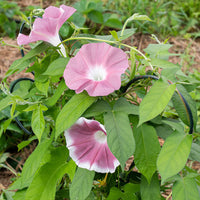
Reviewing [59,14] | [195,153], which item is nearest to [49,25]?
[59,14]

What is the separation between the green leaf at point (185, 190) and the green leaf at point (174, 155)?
137 millimetres

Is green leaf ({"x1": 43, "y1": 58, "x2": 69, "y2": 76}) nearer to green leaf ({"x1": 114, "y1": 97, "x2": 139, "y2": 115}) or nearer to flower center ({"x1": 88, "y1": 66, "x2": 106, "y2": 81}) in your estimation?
flower center ({"x1": 88, "y1": 66, "x2": 106, "y2": 81})

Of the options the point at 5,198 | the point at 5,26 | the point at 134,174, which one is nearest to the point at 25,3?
the point at 5,26

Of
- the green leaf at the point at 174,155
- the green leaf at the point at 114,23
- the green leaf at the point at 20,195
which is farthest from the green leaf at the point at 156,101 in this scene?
the green leaf at the point at 114,23

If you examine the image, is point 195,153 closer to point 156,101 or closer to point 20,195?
point 156,101

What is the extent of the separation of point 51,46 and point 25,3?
2.40 meters

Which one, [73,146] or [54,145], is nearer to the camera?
[73,146]

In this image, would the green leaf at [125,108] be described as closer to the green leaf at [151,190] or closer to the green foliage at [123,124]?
the green foliage at [123,124]

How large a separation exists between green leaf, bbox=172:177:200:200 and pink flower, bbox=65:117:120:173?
17cm

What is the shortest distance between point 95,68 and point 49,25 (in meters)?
0.18

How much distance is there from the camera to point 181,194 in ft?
2.54

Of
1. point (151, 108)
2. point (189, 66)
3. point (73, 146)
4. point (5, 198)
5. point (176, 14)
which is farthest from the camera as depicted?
point (176, 14)

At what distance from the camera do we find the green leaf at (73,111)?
29.2 inches

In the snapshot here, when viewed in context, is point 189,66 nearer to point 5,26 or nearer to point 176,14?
point 176,14
